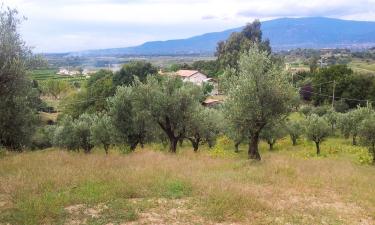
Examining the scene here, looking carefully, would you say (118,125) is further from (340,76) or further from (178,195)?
(340,76)

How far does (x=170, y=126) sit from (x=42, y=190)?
59.7ft

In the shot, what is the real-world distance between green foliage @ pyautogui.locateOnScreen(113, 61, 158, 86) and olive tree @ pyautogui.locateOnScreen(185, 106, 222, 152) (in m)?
46.3

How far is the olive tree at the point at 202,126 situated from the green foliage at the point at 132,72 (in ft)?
152

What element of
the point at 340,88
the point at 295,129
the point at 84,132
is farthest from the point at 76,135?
the point at 340,88

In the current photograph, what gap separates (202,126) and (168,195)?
20.5 meters

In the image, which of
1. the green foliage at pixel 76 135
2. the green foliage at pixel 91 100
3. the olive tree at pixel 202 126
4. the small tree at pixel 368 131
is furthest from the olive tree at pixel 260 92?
the green foliage at pixel 91 100

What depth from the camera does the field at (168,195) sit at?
11.5 meters

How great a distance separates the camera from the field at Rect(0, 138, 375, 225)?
11453mm

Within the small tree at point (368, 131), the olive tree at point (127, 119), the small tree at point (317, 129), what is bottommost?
the small tree at point (317, 129)

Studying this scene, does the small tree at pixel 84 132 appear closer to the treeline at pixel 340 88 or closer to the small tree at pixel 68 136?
the small tree at pixel 68 136

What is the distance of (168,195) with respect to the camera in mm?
13742

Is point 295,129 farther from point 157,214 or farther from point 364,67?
point 364,67

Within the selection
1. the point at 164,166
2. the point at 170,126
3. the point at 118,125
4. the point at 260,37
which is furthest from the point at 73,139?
the point at 260,37

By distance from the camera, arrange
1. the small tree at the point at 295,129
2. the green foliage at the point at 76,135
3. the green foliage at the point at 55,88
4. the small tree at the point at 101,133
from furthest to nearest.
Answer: the green foliage at the point at 55,88
the small tree at the point at 295,129
the green foliage at the point at 76,135
the small tree at the point at 101,133
